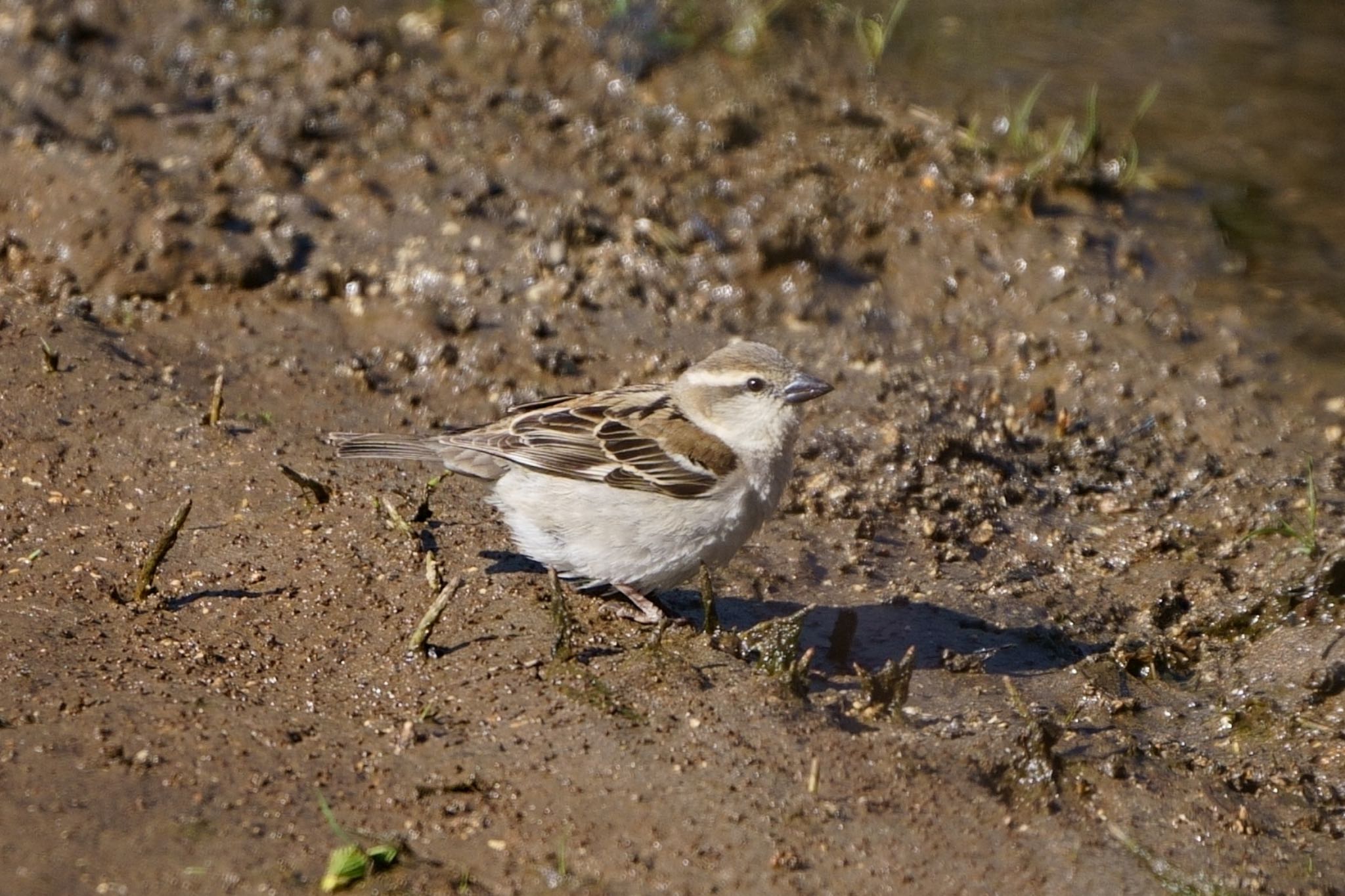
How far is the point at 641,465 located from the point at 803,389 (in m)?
0.80

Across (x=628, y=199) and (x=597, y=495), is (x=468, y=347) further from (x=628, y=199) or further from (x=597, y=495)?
(x=597, y=495)

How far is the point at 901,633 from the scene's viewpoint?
6297 millimetres

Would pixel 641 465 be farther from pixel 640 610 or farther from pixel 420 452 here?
pixel 420 452

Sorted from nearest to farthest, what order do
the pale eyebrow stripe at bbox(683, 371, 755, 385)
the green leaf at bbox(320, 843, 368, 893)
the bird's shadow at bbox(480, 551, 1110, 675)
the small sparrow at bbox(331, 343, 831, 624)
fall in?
the green leaf at bbox(320, 843, 368, 893)
the small sparrow at bbox(331, 343, 831, 624)
the bird's shadow at bbox(480, 551, 1110, 675)
the pale eyebrow stripe at bbox(683, 371, 755, 385)

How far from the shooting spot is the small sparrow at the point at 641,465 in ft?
19.6

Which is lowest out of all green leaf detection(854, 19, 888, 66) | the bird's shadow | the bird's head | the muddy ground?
the bird's shadow

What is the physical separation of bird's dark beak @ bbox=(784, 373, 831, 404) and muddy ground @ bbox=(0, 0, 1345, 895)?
0.87m

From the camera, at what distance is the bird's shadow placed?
611 centimetres

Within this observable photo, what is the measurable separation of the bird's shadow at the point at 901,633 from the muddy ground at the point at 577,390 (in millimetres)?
26

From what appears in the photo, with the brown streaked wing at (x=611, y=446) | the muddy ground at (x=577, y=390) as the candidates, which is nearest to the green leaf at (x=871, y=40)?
the muddy ground at (x=577, y=390)

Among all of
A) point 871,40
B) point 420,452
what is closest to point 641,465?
point 420,452

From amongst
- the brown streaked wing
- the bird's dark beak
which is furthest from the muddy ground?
the bird's dark beak

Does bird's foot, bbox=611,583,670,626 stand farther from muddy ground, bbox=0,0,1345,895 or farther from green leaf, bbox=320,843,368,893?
green leaf, bbox=320,843,368,893

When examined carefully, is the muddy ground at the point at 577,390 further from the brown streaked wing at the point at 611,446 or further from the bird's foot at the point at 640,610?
the brown streaked wing at the point at 611,446
